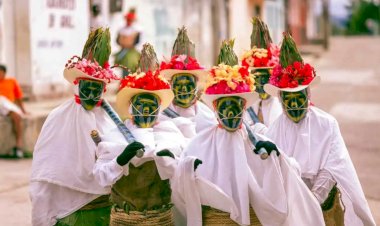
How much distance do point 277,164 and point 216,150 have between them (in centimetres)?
44

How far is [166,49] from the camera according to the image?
22.9 meters

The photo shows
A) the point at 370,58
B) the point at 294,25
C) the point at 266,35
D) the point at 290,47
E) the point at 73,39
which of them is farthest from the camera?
the point at 294,25

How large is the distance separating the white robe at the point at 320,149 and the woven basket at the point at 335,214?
0.28ft

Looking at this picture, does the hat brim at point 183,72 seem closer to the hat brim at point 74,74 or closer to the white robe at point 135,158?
the hat brim at point 74,74

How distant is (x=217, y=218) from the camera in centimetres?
621

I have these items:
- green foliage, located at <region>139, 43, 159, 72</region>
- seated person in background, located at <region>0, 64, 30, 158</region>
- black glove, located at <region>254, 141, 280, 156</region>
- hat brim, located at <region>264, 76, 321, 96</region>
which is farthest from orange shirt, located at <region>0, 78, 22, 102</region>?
black glove, located at <region>254, 141, 280, 156</region>

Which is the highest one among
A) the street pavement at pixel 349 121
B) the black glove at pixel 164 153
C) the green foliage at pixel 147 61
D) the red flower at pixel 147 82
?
the green foliage at pixel 147 61

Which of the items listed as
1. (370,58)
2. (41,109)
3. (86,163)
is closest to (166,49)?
(41,109)

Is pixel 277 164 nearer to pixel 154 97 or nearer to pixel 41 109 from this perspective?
pixel 154 97

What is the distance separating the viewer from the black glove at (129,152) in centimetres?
601

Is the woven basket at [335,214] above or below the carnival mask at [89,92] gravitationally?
below

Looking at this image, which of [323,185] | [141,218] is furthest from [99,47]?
[323,185]

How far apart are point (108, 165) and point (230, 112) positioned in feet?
2.99

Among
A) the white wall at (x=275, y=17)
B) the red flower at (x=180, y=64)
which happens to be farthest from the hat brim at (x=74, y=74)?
the white wall at (x=275, y=17)
